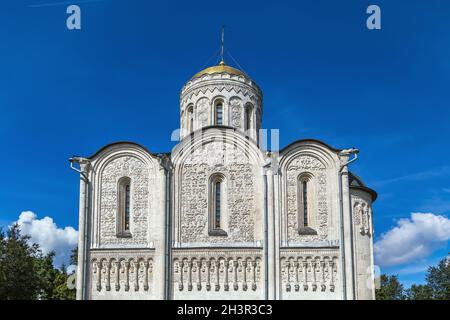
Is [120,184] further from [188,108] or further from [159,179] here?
[188,108]

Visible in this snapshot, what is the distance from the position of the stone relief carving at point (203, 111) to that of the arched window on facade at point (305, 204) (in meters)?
5.58

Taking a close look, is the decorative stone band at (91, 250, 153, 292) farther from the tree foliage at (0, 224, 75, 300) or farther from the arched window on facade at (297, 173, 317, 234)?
the arched window on facade at (297, 173, 317, 234)

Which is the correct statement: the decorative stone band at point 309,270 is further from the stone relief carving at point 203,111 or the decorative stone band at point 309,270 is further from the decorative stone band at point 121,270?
the stone relief carving at point 203,111

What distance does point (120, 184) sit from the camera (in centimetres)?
2048

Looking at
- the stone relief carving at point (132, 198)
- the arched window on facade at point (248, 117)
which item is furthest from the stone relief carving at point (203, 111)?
the stone relief carving at point (132, 198)

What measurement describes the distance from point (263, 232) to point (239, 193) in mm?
1862

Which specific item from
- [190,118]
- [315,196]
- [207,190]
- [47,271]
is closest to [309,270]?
[315,196]

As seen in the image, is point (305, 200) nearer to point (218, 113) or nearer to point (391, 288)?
point (218, 113)

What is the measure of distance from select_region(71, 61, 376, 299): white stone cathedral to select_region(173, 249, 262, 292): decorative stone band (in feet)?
0.13

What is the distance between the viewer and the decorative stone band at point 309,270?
1884cm

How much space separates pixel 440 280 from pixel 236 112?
1684cm
